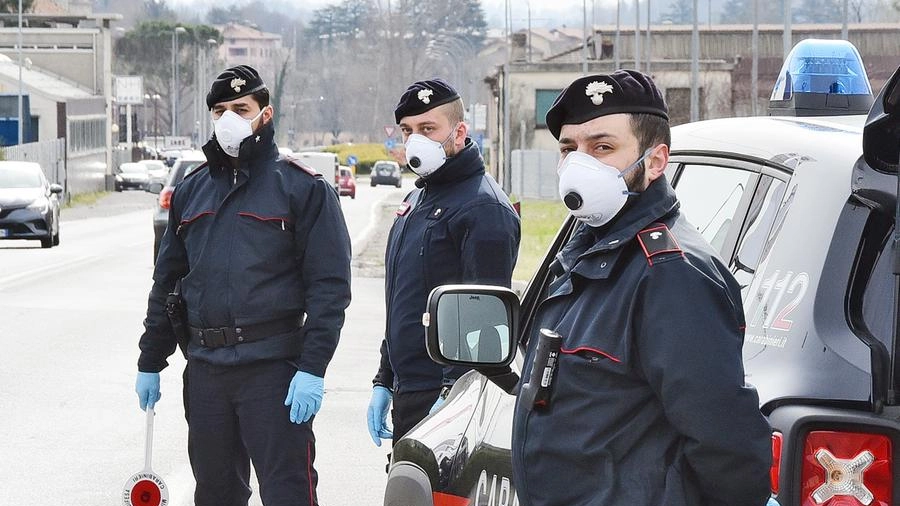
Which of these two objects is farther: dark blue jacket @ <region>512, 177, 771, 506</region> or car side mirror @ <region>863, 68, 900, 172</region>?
car side mirror @ <region>863, 68, 900, 172</region>

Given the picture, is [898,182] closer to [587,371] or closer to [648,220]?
[648,220]

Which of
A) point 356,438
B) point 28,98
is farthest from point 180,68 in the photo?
point 356,438

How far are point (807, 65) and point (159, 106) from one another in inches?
5742

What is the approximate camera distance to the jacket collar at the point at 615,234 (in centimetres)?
288

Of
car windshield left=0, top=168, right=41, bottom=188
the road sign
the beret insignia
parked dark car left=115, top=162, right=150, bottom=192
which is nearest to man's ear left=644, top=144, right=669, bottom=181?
the beret insignia

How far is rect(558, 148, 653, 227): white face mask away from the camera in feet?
9.66

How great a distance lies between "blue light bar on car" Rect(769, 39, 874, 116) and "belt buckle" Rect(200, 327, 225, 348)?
2042 millimetres

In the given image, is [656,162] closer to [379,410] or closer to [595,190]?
[595,190]

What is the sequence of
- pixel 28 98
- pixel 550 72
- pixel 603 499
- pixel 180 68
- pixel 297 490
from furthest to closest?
pixel 180 68, pixel 550 72, pixel 28 98, pixel 297 490, pixel 603 499

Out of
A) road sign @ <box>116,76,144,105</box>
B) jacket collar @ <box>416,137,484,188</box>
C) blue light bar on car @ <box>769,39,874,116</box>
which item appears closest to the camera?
blue light bar on car @ <box>769,39,874,116</box>

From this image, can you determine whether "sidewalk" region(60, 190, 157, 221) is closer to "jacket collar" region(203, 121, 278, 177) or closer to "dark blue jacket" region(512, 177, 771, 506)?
"jacket collar" region(203, 121, 278, 177)

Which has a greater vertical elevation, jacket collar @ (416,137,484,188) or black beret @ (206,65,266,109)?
black beret @ (206,65,266,109)

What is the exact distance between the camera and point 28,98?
69062 mm

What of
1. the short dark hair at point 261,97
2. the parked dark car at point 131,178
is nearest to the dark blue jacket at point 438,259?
the short dark hair at point 261,97
